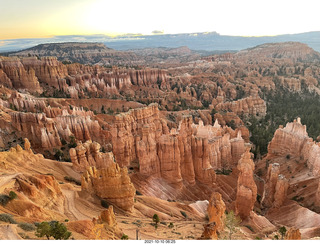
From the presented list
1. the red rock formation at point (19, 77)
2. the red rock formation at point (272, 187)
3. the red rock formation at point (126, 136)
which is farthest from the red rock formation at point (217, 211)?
the red rock formation at point (19, 77)

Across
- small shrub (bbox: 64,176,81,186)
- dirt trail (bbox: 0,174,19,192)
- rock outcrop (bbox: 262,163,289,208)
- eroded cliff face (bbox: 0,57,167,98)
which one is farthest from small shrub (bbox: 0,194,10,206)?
eroded cliff face (bbox: 0,57,167,98)

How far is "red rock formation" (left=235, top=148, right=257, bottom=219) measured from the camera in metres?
19.0

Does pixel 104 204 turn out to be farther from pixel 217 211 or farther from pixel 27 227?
pixel 217 211

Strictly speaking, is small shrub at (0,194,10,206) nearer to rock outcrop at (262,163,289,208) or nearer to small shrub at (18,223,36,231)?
small shrub at (18,223,36,231)

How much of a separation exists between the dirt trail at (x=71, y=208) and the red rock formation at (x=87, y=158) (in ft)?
15.8

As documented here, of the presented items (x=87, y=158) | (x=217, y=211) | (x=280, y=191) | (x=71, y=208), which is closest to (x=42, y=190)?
(x=71, y=208)

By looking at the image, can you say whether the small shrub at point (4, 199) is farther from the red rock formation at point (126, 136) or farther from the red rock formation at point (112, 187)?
the red rock formation at point (126, 136)

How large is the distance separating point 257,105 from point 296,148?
90.3ft

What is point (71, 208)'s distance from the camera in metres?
12.1

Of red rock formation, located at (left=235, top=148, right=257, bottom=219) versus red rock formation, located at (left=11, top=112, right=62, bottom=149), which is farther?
red rock formation, located at (left=11, top=112, right=62, bottom=149)

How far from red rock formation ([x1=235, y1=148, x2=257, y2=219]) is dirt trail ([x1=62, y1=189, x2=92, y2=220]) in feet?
38.7

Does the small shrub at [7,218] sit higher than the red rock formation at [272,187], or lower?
higher

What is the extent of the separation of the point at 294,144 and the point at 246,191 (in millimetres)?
12953

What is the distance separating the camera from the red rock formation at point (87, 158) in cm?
1842
